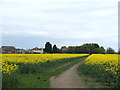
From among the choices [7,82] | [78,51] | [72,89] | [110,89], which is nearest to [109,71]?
[110,89]

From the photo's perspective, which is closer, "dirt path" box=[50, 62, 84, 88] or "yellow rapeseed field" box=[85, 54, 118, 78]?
"dirt path" box=[50, 62, 84, 88]

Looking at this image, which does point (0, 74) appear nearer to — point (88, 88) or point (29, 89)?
point (29, 89)

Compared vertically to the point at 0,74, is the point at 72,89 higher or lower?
lower

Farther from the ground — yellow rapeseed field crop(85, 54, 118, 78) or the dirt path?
yellow rapeseed field crop(85, 54, 118, 78)

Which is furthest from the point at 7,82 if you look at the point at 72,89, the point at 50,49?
the point at 50,49

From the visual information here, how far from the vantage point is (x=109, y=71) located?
995 cm

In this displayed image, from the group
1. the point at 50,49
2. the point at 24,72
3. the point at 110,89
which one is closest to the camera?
the point at 110,89

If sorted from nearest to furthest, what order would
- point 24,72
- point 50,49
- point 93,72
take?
point 93,72
point 24,72
point 50,49

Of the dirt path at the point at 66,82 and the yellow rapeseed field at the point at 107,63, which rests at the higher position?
the yellow rapeseed field at the point at 107,63

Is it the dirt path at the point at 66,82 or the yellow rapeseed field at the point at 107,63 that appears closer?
the dirt path at the point at 66,82

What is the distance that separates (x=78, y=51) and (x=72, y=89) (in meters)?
90.8

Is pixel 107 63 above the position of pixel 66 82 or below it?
above

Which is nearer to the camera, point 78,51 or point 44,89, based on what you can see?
point 44,89

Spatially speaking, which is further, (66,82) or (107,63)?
(107,63)
